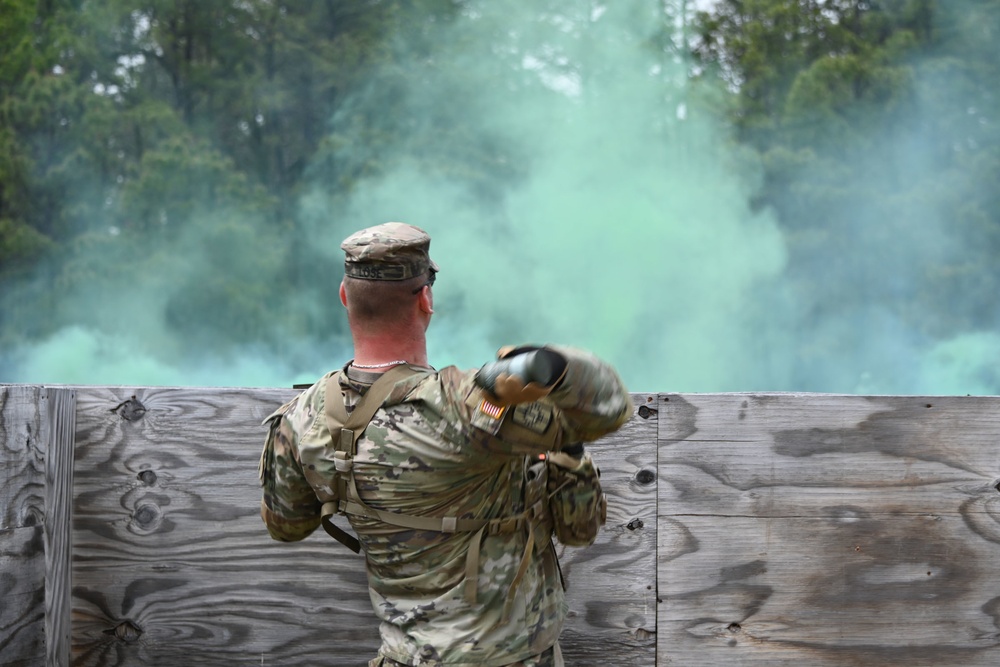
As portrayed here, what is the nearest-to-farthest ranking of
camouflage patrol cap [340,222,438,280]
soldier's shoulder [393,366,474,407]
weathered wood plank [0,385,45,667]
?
soldier's shoulder [393,366,474,407]
camouflage patrol cap [340,222,438,280]
weathered wood plank [0,385,45,667]

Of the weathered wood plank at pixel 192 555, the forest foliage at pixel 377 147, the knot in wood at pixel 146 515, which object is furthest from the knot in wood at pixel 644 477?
the forest foliage at pixel 377 147

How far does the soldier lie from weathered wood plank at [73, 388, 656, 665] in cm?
57

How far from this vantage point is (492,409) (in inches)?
71.0

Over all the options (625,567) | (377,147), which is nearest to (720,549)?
(625,567)

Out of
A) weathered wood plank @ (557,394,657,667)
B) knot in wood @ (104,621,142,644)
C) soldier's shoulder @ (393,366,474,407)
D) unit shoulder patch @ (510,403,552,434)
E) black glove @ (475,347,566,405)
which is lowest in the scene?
knot in wood @ (104,621,142,644)

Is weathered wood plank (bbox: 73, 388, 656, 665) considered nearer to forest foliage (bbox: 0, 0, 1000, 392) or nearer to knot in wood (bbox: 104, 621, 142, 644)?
knot in wood (bbox: 104, 621, 142, 644)

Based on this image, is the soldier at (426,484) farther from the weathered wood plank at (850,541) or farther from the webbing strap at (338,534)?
the weathered wood plank at (850,541)

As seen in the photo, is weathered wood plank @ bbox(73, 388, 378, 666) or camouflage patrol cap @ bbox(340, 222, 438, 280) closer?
camouflage patrol cap @ bbox(340, 222, 438, 280)

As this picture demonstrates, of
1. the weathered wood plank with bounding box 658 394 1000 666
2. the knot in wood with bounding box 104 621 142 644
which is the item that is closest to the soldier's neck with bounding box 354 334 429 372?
the weathered wood plank with bounding box 658 394 1000 666

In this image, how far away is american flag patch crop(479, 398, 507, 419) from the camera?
179 cm

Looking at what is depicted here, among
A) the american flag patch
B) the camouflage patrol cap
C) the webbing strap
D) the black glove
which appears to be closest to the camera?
the black glove

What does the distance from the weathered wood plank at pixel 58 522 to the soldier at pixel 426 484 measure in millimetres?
866

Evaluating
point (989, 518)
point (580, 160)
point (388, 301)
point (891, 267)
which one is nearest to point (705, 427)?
point (989, 518)

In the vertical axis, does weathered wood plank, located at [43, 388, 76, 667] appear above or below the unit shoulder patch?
below
